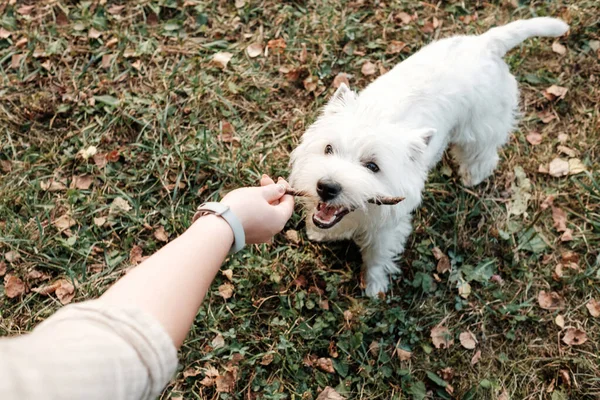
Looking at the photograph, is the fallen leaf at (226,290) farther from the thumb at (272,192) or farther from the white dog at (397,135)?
the thumb at (272,192)

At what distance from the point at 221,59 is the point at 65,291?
2367mm

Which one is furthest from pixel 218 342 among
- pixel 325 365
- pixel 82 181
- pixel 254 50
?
pixel 254 50

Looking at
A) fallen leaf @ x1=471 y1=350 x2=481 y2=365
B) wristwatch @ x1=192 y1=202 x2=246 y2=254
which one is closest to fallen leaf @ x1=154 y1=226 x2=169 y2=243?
wristwatch @ x1=192 y1=202 x2=246 y2=254

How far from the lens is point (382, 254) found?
3340mm

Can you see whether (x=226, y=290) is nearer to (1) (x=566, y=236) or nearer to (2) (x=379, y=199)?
(2) (x=379, y=199)

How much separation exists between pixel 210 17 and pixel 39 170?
2.10 metres

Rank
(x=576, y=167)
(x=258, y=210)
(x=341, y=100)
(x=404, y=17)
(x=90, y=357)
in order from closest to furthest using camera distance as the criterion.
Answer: (x=90, y=357) → (x=258, y=210) → (x=341, y=100) → (x=576, y=167) → (x=404, y=17)

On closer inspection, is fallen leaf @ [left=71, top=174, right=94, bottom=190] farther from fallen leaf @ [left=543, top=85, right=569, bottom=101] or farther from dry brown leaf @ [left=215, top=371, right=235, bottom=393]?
fallen leaf @ [left=543, top=85, right=569, bottom=101]

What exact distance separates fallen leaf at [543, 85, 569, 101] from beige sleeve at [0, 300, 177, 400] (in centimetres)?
424

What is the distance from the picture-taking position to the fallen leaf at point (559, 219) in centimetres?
380

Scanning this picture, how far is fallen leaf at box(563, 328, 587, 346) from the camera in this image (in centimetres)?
A: 339

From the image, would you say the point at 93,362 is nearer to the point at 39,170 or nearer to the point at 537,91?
the point at 39,170

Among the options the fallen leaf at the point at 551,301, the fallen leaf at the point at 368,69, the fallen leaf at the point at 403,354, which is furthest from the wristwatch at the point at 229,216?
the fallen leaf at the point at 368,69

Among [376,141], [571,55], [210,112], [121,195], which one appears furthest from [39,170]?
[571,55]
